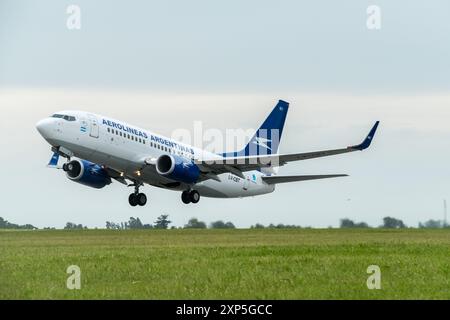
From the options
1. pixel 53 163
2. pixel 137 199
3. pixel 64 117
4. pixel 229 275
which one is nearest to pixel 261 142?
pixel 137 199

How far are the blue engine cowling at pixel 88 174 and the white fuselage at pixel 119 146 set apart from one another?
9.94ft

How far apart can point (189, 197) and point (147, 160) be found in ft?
17.9

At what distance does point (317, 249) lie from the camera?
3478cm

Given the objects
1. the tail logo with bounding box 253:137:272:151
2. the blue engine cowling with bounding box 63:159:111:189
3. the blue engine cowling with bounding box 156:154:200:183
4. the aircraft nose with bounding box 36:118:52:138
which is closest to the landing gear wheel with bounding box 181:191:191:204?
the blue engine cowling with bounding box 156:154:200:183

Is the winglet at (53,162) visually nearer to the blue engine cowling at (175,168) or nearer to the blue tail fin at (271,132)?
the blue engine cowling at (175,168)

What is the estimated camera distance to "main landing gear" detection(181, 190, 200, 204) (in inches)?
2344

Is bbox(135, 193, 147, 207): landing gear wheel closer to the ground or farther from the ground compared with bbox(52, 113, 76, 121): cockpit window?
closer to the ground

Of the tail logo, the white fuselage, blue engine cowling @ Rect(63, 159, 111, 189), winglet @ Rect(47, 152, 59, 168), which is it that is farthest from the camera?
the tail logo

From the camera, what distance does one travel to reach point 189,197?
195ft

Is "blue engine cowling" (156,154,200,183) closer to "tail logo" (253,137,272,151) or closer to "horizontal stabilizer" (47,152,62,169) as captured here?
"horizontal stabilizer" (47,152,62,169)

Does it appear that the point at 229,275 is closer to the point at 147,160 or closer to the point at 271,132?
the point at 147,160

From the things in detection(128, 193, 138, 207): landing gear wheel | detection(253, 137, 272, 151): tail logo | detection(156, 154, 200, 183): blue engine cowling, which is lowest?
detection(128, 193, 138, 207): landing gear wheel

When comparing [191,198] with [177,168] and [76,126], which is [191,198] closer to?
[177,168]
